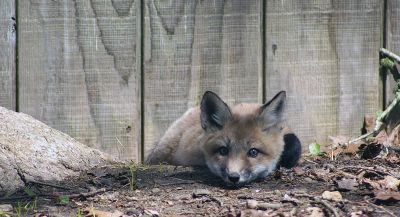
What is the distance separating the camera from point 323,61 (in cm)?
670

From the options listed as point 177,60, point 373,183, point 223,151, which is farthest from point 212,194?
point 177,60

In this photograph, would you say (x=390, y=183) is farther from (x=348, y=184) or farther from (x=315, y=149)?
(x=315, y=149)

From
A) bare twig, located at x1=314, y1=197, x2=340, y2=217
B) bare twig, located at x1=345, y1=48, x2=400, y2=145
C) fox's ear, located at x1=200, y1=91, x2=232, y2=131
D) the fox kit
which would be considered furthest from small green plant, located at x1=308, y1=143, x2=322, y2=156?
bare twig, located at x1=314, y1=197, x2=340, y2=217

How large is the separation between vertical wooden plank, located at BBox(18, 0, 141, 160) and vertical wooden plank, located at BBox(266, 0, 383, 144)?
1.15 metres

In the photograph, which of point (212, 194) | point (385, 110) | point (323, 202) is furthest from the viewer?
point (385, 110)

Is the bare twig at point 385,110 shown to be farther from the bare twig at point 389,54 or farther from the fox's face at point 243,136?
the fox's face at point 243,136

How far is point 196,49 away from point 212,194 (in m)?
1.56

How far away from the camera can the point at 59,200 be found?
17.3 ft

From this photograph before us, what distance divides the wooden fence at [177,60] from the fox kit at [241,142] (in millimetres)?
368

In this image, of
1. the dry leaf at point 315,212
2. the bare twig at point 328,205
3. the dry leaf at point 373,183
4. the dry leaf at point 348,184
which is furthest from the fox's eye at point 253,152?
the dry leaf at point 315,212

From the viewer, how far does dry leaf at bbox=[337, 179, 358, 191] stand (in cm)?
542

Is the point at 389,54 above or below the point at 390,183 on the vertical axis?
above

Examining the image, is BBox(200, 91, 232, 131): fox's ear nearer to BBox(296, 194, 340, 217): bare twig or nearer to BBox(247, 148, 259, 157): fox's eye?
BBox(247, 148, 259, 157): fox's eye

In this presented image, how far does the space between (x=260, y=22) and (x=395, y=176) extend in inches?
67.4
